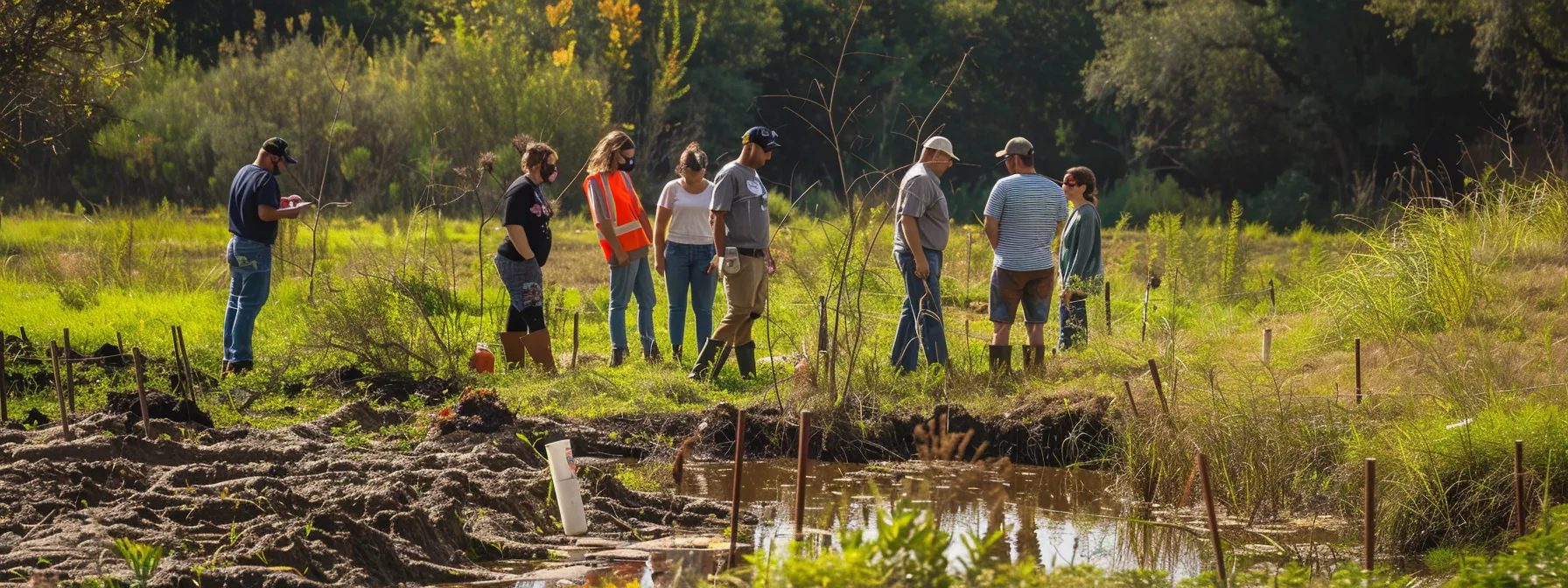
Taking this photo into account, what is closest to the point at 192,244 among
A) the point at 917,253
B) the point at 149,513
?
the point at 917,253

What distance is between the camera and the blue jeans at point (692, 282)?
9.24 metres

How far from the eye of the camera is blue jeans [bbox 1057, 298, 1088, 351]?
923 cm

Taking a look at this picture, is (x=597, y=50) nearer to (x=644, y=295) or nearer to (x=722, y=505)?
(x=644, y=295)

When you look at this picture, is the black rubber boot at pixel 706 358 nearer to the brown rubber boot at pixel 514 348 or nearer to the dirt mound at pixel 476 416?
the brown rubber boot at pixel 514 348

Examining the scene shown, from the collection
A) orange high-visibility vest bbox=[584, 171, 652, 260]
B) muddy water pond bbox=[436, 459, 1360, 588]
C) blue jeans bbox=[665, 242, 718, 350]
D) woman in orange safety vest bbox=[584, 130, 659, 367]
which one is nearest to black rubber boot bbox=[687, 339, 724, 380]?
blue jeans bbox=[665, 242, 718, 350]

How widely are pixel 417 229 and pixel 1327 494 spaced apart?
1198cm

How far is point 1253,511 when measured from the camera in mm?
6348

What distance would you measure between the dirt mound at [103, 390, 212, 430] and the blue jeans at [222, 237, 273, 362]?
147 cm

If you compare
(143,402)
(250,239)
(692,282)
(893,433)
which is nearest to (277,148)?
(250,239)

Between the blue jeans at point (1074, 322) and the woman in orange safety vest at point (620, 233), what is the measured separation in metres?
2.52

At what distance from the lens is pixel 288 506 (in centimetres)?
568

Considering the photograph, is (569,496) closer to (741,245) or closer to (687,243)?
(741,245)

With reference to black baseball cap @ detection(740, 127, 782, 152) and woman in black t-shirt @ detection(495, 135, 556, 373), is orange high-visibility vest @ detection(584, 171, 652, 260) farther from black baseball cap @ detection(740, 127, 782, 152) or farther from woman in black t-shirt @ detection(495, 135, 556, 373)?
black baseball cap @ detection(740, 127, 782, 152)

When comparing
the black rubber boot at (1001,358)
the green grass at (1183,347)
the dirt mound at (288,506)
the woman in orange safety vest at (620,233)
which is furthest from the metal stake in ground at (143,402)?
the black rubber boot at (1001,358)
